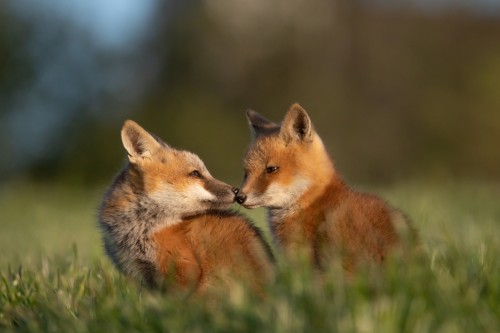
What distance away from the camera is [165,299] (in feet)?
14.2

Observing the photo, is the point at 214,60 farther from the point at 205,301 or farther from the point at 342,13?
the point at 205,301

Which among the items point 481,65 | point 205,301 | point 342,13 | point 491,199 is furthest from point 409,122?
point 205,301

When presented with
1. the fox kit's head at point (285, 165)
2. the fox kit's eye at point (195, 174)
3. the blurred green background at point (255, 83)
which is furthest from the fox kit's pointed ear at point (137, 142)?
the blurred green background at point (255, 83)

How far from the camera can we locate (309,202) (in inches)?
229

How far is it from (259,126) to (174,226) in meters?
1.43

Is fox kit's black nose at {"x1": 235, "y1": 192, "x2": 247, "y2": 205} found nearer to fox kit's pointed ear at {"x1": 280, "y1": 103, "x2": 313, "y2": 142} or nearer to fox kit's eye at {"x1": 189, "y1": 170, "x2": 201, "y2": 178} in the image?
fox kit's eye at {"x1": 189, "y1": 170, "x2": 201, "y2": 178}

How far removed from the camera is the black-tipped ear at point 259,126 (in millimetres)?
6504

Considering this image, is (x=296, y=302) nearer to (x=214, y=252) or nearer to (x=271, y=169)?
(x=214, y=252)

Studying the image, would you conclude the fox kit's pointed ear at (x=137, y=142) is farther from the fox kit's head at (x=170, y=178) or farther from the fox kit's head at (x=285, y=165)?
the fox kit's head at (x=285, y=165)

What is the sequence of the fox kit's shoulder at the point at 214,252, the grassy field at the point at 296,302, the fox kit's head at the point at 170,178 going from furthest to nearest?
Answer: the fox kit's head at the point at 170,178 → the fox kit's shoulder at the point at 214,252 → the grassy field at the point at 296,302

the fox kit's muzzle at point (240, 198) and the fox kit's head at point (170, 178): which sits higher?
the fox kit's head at point (170, 178)

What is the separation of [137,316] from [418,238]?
2005 mm

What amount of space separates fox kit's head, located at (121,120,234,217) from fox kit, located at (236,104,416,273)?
0.22m

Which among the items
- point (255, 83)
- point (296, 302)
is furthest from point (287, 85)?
point (296, 302)
